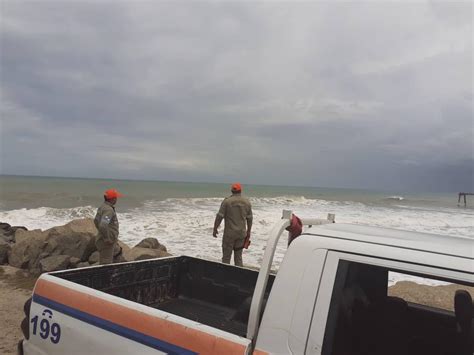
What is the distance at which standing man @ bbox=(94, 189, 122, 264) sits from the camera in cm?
644

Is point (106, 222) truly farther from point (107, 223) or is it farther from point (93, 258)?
point (93, 258)

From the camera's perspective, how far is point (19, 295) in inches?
261

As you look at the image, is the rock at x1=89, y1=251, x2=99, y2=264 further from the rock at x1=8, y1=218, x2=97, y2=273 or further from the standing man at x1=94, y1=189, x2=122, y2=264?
the standing man at x1=94, y1=189, x2=122, y2=264

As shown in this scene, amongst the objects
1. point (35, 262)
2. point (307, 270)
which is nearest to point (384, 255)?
point (307, 270)

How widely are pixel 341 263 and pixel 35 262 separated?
803cm

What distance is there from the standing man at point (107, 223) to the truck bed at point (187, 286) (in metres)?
2.78

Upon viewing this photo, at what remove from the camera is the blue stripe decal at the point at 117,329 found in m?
2.14

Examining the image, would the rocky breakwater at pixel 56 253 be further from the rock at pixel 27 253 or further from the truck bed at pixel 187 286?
the truck bed at pixel 187 286

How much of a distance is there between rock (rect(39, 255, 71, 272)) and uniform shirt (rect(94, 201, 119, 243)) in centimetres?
177

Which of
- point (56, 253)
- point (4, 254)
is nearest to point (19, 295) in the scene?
point (56, 253)

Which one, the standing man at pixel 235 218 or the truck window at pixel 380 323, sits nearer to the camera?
the truck window at pixel 380 323

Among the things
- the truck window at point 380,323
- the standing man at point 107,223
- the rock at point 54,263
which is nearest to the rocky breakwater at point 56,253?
the rock at point 54,263

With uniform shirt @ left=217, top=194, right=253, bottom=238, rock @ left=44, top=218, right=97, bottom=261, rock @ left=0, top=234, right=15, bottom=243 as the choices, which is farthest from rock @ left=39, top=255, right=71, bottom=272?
rock @ left=0, top=234, right=15, bottom=243

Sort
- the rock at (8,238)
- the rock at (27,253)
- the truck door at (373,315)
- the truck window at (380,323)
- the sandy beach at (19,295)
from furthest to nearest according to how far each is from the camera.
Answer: the rock at (8,238)
the rock at (27,253)
the sandy beach at (19,295)
the truck window at (380,323)
the truck door at (373,315)
